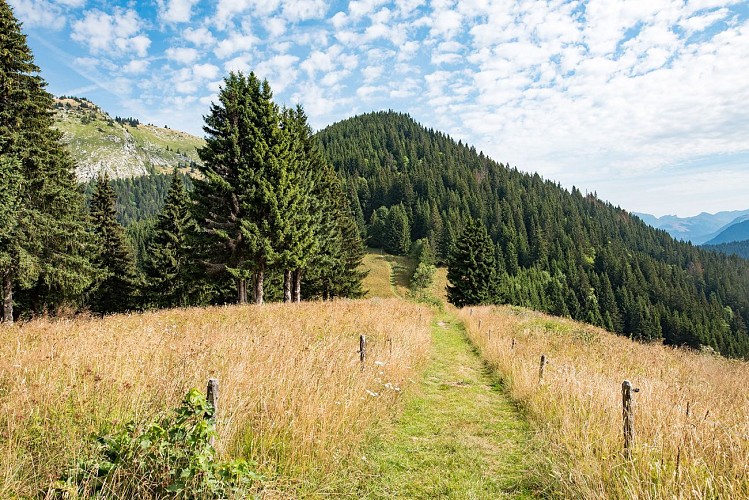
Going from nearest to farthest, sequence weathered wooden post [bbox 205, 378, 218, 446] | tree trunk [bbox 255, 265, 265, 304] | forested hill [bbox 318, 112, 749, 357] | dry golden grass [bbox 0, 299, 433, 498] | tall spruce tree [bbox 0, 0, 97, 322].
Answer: dry golden grass [bbox 0, 299, 433, 498]
weathered wooden post [bbox 205, 378, 218, 446]
tall spruce tree [bbox 0, 0, 97, 322]
tree trunk [bbox 255, 265, 265, 304]
forested hill [bbox 318, 112, 749, 357]

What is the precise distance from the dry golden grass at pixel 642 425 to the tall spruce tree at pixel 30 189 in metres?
22.1

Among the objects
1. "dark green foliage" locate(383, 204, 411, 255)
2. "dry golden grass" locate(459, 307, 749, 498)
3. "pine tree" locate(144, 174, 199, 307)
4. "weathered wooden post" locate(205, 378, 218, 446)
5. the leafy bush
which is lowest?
"dry golden grass" locate(459, 307, 749, 498)

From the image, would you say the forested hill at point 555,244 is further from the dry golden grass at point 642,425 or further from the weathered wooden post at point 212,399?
the weathered wooden post at point 212,399

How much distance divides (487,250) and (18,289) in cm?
4214

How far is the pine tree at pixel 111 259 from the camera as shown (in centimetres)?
3256

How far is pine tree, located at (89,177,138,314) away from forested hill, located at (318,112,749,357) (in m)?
72.3

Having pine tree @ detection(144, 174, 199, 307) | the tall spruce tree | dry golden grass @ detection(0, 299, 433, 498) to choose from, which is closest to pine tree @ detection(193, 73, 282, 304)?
the tall spruce tree

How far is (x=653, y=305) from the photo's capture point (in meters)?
109

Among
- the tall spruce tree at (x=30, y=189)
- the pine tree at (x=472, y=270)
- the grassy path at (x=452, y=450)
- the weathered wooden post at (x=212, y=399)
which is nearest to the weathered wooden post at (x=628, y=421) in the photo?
the grassy path at (x=452, y=450)

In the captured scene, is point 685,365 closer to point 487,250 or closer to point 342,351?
point 342,351

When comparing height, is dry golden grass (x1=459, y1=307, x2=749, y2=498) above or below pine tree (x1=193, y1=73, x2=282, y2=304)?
below

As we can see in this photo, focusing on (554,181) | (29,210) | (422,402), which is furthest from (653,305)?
(29,210)

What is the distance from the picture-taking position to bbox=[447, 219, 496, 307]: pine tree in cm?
4169

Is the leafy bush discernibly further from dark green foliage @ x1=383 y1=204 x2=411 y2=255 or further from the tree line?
dark green foliage @ x1=383 y1=204 x2=411 y2=255
